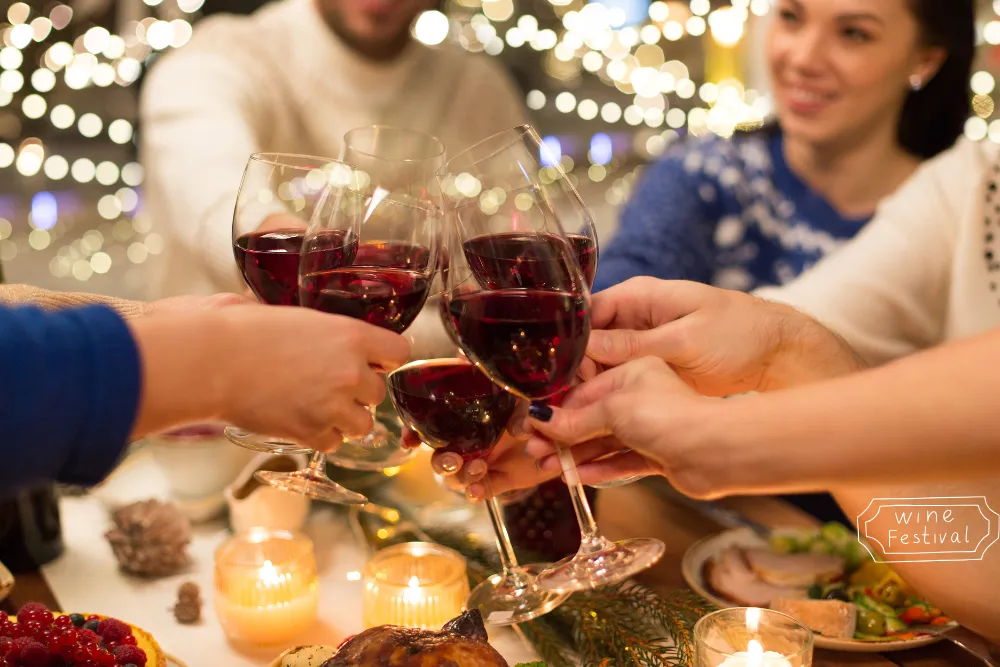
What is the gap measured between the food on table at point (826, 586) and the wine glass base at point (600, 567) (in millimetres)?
303

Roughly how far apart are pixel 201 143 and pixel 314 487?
5.31 ft

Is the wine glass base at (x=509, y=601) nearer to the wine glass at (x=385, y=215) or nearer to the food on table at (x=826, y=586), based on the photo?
the wine glass at (x=385, y=215)

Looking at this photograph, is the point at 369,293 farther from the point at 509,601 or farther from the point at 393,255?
the point at 509,601

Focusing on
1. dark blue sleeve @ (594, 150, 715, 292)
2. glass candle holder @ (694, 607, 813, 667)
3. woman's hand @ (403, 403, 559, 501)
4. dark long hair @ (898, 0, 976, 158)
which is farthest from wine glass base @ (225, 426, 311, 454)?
dark long hair @ (898, 0, 976, 158)

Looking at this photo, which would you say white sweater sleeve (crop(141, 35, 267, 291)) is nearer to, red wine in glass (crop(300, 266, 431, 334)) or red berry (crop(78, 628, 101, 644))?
red wine in glass (crop(300, 266, 431, 334))

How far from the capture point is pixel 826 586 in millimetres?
1173

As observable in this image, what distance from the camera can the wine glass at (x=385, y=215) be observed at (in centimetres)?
103

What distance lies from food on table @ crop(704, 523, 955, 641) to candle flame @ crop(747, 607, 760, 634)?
7.8 inches

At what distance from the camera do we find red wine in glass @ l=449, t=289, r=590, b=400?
842mm

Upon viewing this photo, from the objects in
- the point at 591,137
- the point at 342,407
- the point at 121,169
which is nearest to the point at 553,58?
the point at 591,137

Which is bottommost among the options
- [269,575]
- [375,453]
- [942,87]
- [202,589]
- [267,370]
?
[202,589]

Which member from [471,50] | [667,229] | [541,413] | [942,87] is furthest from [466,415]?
[471,50]

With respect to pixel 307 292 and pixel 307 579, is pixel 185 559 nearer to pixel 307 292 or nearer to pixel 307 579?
pixel 307 579

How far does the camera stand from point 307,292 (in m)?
0.96
